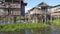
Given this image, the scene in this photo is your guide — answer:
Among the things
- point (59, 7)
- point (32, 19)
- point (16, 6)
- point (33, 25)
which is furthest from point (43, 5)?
point (33, 25)

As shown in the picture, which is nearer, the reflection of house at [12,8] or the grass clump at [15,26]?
the grass clump at [15,26]

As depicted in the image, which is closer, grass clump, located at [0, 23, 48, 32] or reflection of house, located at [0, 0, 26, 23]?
grass clump, located at [0, 23, 48, 32]

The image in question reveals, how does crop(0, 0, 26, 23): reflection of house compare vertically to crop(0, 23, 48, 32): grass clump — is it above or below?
above

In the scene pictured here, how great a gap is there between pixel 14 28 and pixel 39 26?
3.25 metres

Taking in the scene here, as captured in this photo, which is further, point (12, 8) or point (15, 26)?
point (12, 8)

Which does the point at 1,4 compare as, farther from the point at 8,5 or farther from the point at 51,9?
the point at 51,9

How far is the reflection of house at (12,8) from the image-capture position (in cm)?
3431

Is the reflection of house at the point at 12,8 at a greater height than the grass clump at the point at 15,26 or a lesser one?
greater

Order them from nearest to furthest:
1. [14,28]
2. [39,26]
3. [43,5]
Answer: [14,28], [39,26], [43,5]

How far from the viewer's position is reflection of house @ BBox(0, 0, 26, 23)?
34.3m

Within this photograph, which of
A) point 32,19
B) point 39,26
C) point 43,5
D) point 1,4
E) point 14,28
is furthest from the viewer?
point 43,5

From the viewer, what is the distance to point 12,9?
3491cm

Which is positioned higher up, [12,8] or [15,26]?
[12,8]

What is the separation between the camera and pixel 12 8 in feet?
114
